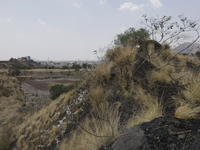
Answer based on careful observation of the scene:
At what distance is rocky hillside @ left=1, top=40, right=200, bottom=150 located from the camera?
167 centimetres

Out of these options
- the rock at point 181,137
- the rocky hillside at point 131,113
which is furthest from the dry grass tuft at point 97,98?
the rock at point 181,137

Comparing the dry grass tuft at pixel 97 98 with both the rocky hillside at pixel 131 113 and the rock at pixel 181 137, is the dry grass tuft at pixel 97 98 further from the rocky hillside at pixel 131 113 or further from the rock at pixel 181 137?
the rock at pixel 181 137

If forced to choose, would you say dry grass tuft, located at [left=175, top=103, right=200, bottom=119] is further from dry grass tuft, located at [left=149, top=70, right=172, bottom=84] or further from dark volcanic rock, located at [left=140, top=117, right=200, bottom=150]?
dry grass tuft, located at [left=149, top=70, right=172, bottom=84]

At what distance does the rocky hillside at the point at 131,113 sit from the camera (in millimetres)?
1668

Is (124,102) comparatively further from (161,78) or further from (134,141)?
(134,141)

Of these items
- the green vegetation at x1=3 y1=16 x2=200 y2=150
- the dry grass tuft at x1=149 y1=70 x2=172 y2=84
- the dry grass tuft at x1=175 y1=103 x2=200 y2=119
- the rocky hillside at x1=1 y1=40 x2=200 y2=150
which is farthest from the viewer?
the dry grass tuft at x1=149 y1=70 x2=172 y2=84

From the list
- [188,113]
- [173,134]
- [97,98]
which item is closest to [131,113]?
[97,98]

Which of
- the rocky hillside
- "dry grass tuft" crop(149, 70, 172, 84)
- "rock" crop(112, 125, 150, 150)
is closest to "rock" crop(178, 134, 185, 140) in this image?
the rocky hillside

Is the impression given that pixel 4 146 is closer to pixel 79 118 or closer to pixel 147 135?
pixel 79 118

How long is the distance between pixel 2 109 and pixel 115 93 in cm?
1527

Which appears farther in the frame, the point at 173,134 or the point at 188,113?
the point at 188,113

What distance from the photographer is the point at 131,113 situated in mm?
3117

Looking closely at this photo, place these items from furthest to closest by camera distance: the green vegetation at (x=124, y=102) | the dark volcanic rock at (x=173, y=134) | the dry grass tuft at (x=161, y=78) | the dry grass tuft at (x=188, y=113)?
the dry grass tuft at (x=161, y=78) < the green vegetation at (x=124, y=102) < the dry grass tuft at (x=188, y=113) < the dark volcanic rock at (x=173, y=134)

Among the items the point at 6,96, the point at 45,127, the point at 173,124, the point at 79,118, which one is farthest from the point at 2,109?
the point at 173,124
